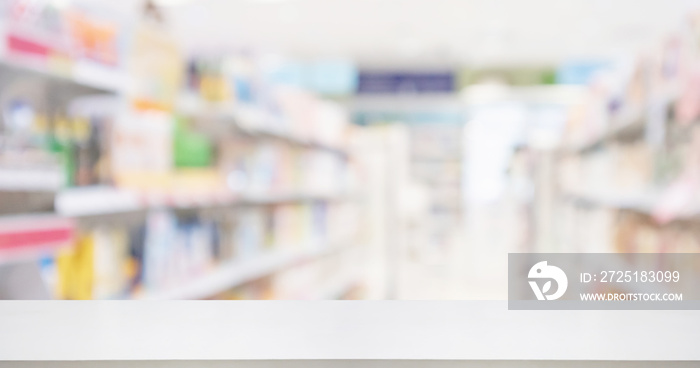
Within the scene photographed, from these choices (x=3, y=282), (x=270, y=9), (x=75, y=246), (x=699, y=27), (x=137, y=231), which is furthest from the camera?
(x=270, y=9)

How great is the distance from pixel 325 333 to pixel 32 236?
1.08 m

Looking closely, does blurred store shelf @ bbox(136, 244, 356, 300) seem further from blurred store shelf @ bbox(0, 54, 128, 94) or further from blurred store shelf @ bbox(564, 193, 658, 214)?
blurred store shelf @ bbox(564, 193, 658, 214)

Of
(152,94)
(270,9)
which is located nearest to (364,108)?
(270,9)

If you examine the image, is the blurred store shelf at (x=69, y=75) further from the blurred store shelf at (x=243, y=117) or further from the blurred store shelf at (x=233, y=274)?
the blurred store shelf at (x=243, y=117)

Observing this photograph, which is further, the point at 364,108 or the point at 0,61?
the point at 364,108

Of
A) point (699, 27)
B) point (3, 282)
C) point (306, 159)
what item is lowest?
point (3, 282)

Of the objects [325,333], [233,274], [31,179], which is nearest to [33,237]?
[31,179]

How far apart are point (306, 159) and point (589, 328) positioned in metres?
3.70

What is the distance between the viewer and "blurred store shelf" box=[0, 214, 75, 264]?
129 cm

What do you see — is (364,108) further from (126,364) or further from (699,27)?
(126,364)

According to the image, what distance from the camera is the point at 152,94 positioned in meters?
2.04

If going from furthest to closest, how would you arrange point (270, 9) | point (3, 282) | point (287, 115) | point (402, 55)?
point (402, 55) < point (270, 9) < point (287, 115) < point (3, 282)

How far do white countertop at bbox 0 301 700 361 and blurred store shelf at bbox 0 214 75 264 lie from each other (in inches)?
32.6

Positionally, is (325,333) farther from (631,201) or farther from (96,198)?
(631,201)
